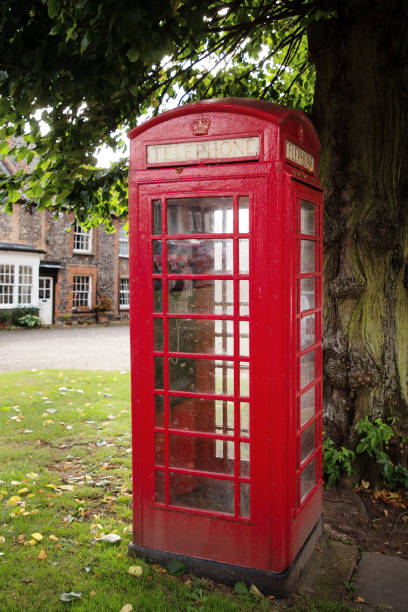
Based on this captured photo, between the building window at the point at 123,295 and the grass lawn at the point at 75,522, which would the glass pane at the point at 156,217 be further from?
the building window at the point at 123,295

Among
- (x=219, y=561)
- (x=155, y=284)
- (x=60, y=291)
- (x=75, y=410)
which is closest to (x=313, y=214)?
(x=155, y=284)

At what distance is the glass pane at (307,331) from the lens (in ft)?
A: 11.4

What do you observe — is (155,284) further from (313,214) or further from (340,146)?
(340,146)

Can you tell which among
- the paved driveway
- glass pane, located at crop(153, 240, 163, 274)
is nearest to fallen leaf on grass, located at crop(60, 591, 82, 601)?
glass pane, located at crop(153, 240, 163, 274)

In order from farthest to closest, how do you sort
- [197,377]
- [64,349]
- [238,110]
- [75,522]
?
[64,349], [75,522], [197,377], [238,110]

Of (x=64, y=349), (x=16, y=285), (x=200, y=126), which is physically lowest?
(x=64, y=349)

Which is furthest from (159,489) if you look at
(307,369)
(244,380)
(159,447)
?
(307,369)

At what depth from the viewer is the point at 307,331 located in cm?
358

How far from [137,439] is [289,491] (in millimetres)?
1061

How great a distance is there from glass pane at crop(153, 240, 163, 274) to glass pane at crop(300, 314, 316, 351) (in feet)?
3.38

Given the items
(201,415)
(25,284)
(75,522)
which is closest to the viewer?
(201,415)

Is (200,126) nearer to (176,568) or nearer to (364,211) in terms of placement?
(364,211)

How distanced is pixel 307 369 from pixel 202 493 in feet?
3.68

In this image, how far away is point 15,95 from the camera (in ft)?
13.9
